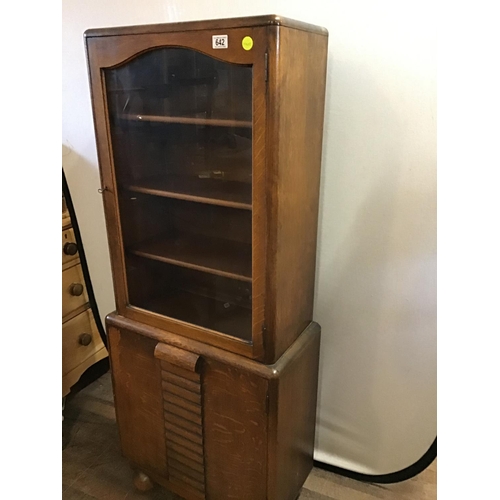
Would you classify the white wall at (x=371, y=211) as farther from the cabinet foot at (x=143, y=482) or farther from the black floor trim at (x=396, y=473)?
the cabinet foot at (x=143, y=482)

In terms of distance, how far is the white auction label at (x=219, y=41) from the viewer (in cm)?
105

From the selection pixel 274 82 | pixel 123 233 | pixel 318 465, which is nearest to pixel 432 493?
pixel 318 465

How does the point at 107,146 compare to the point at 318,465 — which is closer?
the point at 107,146

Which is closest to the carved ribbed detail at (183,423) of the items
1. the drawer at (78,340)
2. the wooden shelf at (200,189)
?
the wooden shelf at (200,189)

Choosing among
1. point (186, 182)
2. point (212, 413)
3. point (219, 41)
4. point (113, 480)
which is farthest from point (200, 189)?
point (113, 480)

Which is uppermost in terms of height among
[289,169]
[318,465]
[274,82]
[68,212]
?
[274,82]

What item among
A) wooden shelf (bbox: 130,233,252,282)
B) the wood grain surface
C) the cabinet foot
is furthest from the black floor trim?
wooden shelf (bbox: 130,233,252,282)

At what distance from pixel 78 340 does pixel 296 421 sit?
101cm

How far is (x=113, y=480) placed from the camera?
5.64 feet

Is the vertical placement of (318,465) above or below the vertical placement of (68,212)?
below
